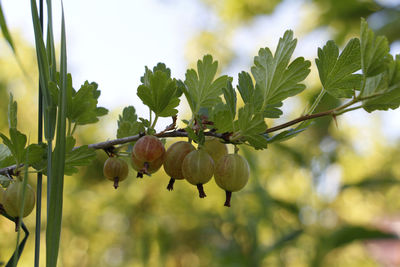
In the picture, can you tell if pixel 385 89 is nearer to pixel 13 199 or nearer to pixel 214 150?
pixel 214 150

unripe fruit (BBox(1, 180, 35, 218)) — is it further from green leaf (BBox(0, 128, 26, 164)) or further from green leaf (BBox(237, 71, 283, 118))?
green leaf (BBox(237, 71, 283, 118))

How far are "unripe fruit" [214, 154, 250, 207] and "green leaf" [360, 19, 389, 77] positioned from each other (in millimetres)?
88

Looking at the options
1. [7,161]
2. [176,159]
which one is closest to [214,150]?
[176,159]

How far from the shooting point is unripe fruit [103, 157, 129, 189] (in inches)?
9.9

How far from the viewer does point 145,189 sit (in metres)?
1.97

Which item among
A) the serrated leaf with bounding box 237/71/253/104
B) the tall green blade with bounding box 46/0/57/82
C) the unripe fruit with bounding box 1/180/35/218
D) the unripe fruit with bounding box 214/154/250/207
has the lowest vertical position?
the unripe fruit with bounding box 1/180/35/218

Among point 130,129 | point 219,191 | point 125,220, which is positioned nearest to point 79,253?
point 125,220

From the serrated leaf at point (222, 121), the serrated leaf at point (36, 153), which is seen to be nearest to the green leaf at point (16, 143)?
the serrated leaf at point (36, 153)

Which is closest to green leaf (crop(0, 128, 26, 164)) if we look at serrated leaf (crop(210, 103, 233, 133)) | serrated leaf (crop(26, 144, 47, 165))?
serrated leaf (crop(26, 144, 47, 165))

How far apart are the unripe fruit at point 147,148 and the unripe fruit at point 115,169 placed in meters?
0.04

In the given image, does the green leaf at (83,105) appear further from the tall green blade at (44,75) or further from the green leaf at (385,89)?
the green leaf at (385,89)

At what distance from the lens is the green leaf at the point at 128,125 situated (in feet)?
0.91

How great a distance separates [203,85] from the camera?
0.83 feet

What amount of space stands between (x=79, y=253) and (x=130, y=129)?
6.23 feet
